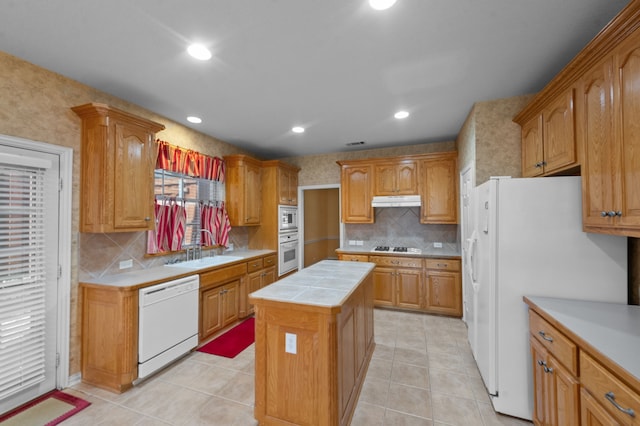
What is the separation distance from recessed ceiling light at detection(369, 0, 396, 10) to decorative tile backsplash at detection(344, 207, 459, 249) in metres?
3.35

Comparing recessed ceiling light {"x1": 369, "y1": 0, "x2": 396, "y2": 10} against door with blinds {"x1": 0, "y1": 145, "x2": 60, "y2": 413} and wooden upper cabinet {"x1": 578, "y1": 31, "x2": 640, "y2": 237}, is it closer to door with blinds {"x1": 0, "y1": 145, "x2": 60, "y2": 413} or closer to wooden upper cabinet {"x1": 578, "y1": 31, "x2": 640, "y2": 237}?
wooden upper cabinet {"x1": 578, "y1": 31, "x2": 640, "y2": 237}

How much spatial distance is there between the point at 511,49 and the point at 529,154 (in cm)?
100

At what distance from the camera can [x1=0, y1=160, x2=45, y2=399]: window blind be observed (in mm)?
1909

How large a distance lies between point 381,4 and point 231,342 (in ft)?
11.1

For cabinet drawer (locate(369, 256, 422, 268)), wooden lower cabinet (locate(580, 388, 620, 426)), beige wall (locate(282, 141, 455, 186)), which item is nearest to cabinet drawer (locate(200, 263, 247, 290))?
cabinet drawer (locate(369, 256, 422, 268))

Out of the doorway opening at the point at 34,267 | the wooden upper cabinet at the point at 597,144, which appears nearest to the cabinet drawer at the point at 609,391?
the wooden upper cabinet at the point at 597,144

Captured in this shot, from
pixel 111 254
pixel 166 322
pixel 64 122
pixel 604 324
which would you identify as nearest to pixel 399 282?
pixel 604 324

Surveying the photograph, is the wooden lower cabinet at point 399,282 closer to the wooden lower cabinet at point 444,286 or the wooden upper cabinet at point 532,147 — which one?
the wooden lower cabinet at point 444,286

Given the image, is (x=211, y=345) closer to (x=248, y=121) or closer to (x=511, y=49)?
(x=248, y=121)

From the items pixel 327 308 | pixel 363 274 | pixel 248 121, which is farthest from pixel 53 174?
pixel 363 274

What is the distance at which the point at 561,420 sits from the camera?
4.64 feet

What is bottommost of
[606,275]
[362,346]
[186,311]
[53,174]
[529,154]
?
[362,346]

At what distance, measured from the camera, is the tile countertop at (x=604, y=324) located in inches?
43.1

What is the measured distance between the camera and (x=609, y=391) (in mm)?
1077
